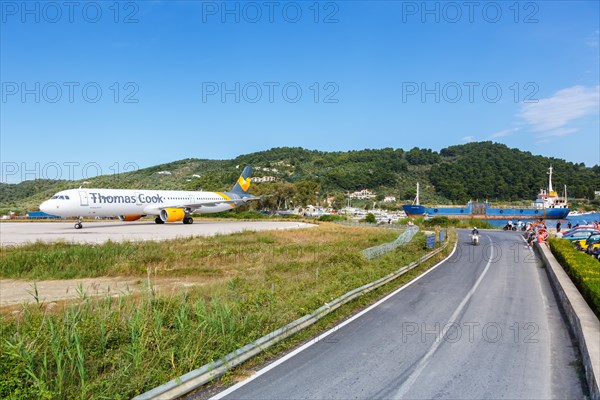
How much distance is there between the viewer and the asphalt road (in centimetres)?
621

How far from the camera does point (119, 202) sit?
39938mm

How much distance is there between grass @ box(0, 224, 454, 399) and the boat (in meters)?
79.7

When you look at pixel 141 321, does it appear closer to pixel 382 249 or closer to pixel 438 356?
pixel 438 356

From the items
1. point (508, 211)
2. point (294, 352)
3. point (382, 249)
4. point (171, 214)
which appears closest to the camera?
point (294, 352)

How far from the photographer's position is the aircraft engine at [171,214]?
4441 centimetres

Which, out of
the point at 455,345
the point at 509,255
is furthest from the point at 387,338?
the point at 509,255

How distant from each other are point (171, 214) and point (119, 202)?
5894 mm

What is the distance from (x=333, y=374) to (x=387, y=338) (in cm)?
251

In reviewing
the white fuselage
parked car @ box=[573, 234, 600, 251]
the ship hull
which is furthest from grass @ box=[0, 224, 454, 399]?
the ship hull

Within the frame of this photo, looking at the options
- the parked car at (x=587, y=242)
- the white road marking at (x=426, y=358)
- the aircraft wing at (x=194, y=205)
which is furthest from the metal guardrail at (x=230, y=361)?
the aircraft wing at (x=194, y=205)

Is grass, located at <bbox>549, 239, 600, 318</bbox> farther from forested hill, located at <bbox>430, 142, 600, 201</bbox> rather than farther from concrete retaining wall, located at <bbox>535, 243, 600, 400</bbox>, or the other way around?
forested hill, located at <bbox>430, 142, 600, 201</bbox>

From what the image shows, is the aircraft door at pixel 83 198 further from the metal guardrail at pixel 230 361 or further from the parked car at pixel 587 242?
the parked car at pixel 587 242

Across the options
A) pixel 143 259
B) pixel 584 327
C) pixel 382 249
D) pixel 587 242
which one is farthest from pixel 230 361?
pixel 587 242

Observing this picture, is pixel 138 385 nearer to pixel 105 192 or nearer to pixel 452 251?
pixel 452 251
